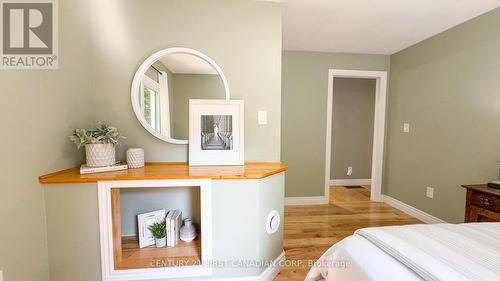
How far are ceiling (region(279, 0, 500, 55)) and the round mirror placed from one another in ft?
2.93

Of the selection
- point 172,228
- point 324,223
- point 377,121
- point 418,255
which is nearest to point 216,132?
point 172,228

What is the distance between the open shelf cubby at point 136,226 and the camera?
146 cm

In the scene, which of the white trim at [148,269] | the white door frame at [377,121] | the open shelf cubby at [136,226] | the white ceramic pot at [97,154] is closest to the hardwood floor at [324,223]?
the white door frame at [377,121]

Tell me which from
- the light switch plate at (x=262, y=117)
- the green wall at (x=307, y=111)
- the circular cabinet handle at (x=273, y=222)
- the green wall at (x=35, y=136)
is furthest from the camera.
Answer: the green wall at (x=307, y=111)

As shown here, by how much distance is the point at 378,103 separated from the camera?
10.6 ft

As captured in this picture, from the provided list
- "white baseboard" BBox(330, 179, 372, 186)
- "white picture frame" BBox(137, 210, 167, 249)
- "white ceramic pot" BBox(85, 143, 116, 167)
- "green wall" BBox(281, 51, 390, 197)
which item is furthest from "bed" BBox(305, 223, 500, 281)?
"white baseboard" BBox(330, 179, 372, 186)

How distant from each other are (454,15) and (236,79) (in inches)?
85.4

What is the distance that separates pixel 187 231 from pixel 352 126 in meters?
3.75

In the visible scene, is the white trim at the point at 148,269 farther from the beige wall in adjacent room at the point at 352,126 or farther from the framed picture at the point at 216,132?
the beige wall in adjacent room at the point at 352,126

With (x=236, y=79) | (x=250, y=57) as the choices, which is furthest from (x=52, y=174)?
(x=250, y=57)

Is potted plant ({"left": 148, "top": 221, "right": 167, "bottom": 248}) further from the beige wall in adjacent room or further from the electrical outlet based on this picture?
the beige wall in adjacent room

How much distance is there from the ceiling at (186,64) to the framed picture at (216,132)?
0.26m

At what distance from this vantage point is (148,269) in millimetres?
1441

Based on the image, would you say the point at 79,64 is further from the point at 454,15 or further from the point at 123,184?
the point at 454,15
